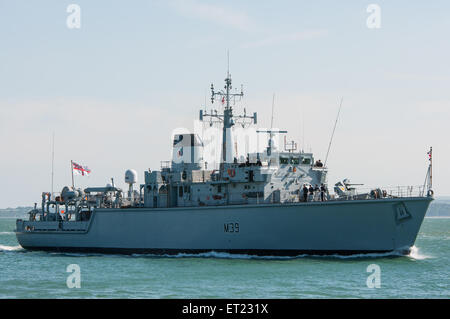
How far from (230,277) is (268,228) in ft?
20.1

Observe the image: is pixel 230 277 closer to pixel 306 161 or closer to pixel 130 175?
pixel 306 161

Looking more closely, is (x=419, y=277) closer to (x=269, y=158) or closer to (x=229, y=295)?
(x=229, y=295)

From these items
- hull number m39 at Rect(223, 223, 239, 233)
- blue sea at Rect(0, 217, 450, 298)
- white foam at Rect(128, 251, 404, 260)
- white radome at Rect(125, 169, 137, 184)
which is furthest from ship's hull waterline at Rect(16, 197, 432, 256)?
white radome at Rect(125, 169, 137, 184)

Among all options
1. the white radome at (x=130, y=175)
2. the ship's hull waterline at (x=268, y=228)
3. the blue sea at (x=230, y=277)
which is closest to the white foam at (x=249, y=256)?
the blue sea at (x=230, y=277)

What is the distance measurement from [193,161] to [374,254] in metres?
11.8

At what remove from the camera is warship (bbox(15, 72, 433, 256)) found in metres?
31.9

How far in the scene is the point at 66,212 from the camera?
141ft

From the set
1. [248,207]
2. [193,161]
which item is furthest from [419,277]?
[193,161]

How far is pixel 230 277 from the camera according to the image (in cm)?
2789

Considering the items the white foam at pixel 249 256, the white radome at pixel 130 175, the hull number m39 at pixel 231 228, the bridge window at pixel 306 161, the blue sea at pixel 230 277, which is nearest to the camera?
the blue sea at pixel 230 277

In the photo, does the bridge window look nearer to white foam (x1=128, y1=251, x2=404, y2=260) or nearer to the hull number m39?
the hull number m39

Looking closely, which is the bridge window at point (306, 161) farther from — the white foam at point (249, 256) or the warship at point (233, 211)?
the white foam at point (249, 256)

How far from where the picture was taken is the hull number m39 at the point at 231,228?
34.3m

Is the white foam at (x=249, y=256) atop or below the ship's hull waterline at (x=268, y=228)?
below
